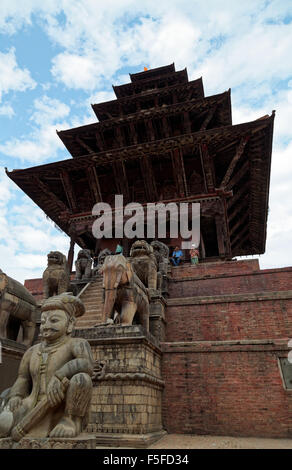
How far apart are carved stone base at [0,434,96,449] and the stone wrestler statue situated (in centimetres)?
6

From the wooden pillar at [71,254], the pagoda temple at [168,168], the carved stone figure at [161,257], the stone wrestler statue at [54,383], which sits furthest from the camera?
the wooden pillar at [71,254]

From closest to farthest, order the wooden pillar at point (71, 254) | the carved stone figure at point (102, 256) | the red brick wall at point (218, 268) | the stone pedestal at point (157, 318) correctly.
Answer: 1. the stone pedestal at point (157, 318)
2. the red brick wall at point (218, 268)
3. the carved stone figure at point (102, 256)
4. the wooden pillar at point (71, 254)

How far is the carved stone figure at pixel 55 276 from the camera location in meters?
7.45

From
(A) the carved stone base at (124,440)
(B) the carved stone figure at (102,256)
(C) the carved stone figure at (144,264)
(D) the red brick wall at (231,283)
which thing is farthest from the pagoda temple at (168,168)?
(A) the carved stone base at (124,440)

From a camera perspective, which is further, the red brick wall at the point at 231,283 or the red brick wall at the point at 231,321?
the red brick wall at the point at 231,283

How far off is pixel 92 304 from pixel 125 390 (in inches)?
152

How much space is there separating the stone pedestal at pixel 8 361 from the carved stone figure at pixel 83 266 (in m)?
4.81

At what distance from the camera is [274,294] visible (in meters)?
7.20

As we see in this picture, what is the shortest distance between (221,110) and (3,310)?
16.4m

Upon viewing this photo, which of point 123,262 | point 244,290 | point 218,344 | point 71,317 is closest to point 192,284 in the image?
point 244,290

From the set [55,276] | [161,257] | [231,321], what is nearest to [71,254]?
[161,257]

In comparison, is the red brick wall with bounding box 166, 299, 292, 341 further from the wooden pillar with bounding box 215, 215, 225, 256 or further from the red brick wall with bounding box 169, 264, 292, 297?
the wooden pillar with bounding box 215, 215, 225, 256

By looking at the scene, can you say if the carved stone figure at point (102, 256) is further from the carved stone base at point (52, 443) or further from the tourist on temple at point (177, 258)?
the carved stone base at point (52, 443)

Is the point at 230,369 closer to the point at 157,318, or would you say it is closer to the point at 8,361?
the point at 157,318
